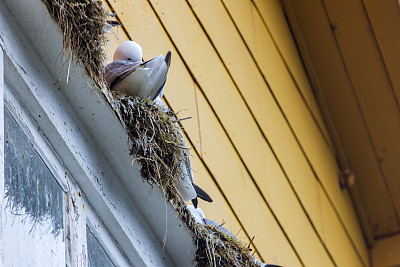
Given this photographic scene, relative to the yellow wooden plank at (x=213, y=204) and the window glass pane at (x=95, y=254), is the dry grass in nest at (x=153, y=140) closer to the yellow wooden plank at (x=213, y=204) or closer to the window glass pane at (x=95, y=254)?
the window glass pane at (x=95, y=254)

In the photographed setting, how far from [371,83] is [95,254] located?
9.53 feet

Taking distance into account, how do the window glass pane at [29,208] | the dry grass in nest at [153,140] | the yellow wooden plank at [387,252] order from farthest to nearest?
the yellow wooden plank at [387,252]
the dry grass in nest at [153,140]
the window glass pane at [29,208]

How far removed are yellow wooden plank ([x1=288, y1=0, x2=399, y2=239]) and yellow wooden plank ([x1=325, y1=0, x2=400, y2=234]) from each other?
3 cm

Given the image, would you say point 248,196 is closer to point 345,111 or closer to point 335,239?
point 335,239

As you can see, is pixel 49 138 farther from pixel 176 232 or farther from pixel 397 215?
pixel 397 215

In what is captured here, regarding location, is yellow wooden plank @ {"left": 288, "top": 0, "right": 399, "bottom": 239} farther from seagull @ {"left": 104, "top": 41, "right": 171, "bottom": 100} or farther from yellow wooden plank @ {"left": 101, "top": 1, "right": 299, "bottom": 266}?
seagull @ {"left": 104, "top": 41, "right": 171, "bottom": 100}

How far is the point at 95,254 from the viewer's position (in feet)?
6.06

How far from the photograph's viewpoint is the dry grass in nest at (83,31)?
5.96 ft

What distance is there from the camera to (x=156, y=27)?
2967 millimetres

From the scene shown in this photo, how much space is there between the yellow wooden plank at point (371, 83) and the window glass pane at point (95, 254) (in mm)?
2739

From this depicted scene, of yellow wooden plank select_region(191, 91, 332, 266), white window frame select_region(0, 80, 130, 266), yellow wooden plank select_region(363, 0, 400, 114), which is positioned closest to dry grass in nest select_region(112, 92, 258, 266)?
white window frame select_region(0, 80, 130, 266)

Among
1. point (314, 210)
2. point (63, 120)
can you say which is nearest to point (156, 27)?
point (63, 120)

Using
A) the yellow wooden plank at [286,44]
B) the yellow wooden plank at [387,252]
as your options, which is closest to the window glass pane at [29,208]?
the yellow wooden plank at [286,44]

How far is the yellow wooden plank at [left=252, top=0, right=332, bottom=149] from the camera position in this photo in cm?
419
